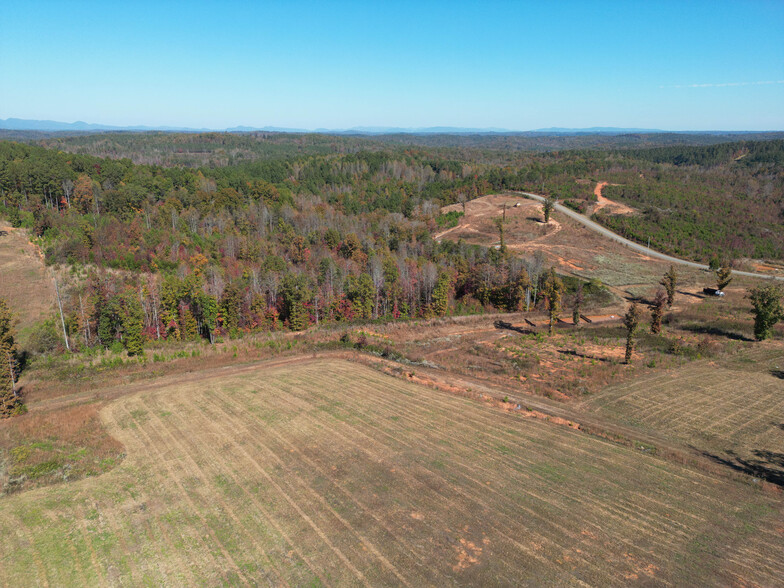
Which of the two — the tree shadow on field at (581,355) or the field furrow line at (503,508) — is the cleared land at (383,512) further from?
the tree shadow on field at (581,355)

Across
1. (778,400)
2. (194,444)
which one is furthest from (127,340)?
(778,400)

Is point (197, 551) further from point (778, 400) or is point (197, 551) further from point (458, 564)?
point (778, 400)

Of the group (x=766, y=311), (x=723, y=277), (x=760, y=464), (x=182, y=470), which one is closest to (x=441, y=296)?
(x=766, y=311)

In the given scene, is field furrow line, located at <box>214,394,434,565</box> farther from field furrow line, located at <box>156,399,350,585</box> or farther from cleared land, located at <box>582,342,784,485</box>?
cleared land, located at <box>582,342,784,485</box>

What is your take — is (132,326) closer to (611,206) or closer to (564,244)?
(564,244)

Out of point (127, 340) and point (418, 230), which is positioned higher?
point (418, 230)

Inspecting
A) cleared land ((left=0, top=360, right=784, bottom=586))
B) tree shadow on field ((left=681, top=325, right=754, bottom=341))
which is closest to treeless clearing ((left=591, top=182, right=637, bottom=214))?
tree shadow on field ((left=681, top=325, right=754, bottom=341))
